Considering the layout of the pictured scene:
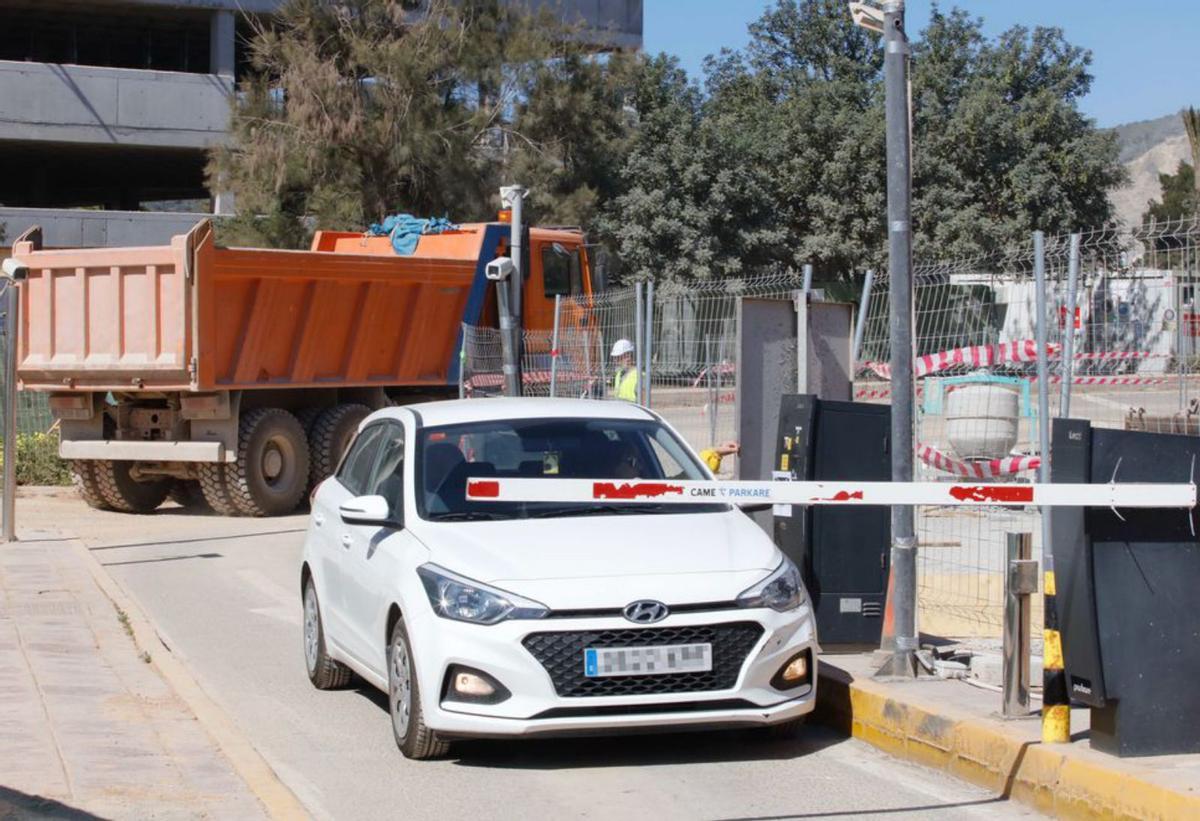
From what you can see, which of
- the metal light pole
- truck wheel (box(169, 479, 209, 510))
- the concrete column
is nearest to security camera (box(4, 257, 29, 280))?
the metal light pole

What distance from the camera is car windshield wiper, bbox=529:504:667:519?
7.39 m

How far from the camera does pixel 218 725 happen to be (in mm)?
7418

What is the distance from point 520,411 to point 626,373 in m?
6.81

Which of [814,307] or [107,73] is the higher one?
[107,73]

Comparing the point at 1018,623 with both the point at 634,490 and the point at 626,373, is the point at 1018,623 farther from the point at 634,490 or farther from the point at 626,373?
the point at 626,373

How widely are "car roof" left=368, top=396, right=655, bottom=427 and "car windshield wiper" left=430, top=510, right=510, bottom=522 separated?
70cm

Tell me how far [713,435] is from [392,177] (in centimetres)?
2292

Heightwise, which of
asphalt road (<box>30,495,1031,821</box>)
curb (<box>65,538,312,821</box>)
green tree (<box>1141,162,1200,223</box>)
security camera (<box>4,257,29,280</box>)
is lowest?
asphalt road (<box>30,495,1031,821</box>)

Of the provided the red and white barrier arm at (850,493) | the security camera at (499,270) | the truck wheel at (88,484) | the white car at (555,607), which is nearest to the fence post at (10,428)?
the truck wheel at (88,484)

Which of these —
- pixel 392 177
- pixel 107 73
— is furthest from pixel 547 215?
pixel 107 73

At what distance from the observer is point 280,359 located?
17844 millimetres

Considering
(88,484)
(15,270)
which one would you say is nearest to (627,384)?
(15,270)

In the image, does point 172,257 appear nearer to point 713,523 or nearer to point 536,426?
point 536,426

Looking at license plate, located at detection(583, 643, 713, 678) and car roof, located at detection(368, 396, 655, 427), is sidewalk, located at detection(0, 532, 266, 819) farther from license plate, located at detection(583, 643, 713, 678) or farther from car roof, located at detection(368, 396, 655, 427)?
car roof, located at detection(368, 396, 655, 427)
